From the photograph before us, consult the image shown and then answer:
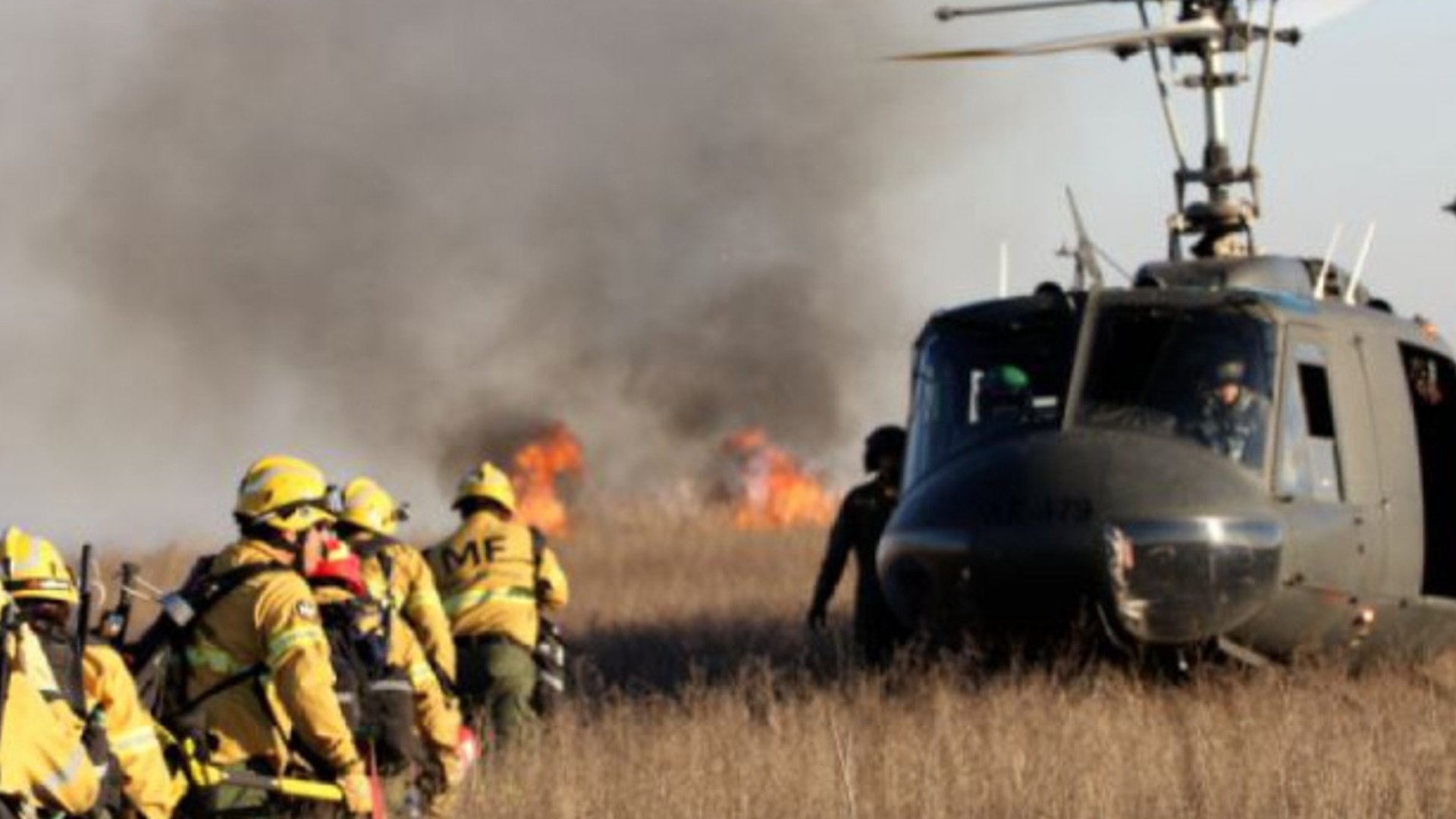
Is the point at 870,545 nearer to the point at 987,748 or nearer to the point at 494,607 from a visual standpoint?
the point at 494,607

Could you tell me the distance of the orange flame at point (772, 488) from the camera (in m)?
42.6

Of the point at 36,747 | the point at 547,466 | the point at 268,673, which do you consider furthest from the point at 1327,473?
the point at 547,466

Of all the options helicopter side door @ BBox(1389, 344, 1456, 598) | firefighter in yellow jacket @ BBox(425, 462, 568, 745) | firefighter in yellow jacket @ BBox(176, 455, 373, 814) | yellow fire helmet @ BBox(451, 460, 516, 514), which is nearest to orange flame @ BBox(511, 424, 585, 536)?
helicopter side door @ BBox(1389, 344, 1456, 598)

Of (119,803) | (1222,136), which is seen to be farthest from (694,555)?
(119,803)

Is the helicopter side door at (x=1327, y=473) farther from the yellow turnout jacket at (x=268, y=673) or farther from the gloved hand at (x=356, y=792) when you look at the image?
the yellow turnout jacket at (x=268, y=673)

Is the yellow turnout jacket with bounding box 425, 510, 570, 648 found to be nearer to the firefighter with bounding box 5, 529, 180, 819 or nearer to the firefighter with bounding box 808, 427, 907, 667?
the firefighter with bounding box 808, 427, 907, 667

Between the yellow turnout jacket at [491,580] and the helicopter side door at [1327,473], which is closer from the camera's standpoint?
the helicopter side door at [1327,473]

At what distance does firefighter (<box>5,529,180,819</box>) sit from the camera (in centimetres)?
909

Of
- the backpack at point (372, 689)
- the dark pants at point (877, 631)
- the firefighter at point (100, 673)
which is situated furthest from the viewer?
the dark pants at point (877, 631)

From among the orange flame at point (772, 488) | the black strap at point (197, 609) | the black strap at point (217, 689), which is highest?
the black strap at point (197, 609)

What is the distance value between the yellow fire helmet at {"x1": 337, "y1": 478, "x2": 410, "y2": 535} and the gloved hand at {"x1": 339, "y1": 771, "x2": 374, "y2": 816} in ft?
12.5

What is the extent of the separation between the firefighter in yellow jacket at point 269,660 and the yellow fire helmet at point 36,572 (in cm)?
105

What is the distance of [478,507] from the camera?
16.3 m

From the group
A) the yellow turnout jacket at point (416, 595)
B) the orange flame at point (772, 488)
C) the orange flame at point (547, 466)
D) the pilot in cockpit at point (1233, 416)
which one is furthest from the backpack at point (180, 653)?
the orange flame at point (772, 488)
